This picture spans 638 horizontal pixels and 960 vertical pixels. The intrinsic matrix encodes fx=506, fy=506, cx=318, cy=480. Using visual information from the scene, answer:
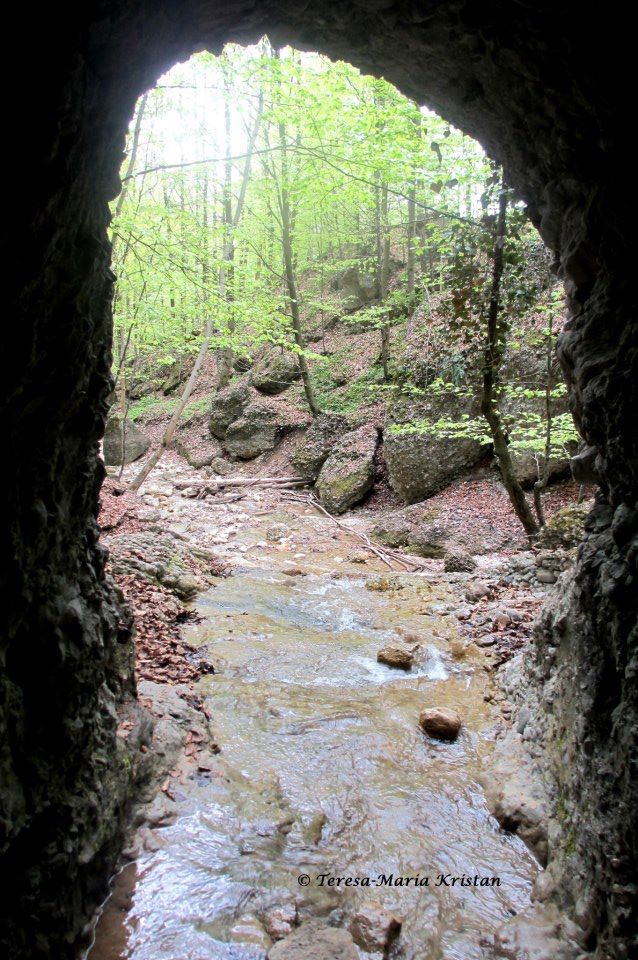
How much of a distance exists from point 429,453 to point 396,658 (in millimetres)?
7507

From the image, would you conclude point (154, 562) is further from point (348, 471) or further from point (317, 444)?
point (317, 444)

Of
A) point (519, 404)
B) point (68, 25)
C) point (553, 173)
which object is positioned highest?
point (553, 173)

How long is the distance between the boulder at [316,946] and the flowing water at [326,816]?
0.48 feet

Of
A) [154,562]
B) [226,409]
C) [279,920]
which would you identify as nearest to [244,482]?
[226,409]

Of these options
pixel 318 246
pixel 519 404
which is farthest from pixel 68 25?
pixel 318 246

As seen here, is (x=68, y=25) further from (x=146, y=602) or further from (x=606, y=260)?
(x=146, y=602)

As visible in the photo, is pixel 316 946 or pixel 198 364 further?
pixel 198 364

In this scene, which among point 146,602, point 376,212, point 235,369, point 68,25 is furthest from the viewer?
point 235,369

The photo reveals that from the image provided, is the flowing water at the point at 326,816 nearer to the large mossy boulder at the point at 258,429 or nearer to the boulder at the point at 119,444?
the large mossy boulder at the point at 258,429

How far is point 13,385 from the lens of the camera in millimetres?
2100

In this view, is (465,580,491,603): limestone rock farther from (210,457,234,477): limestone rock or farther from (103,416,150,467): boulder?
(103,416,150,467): boulder

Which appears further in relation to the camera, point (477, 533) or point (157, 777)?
point (477, 533)

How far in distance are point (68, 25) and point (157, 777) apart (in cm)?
453

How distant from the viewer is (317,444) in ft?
53.9
